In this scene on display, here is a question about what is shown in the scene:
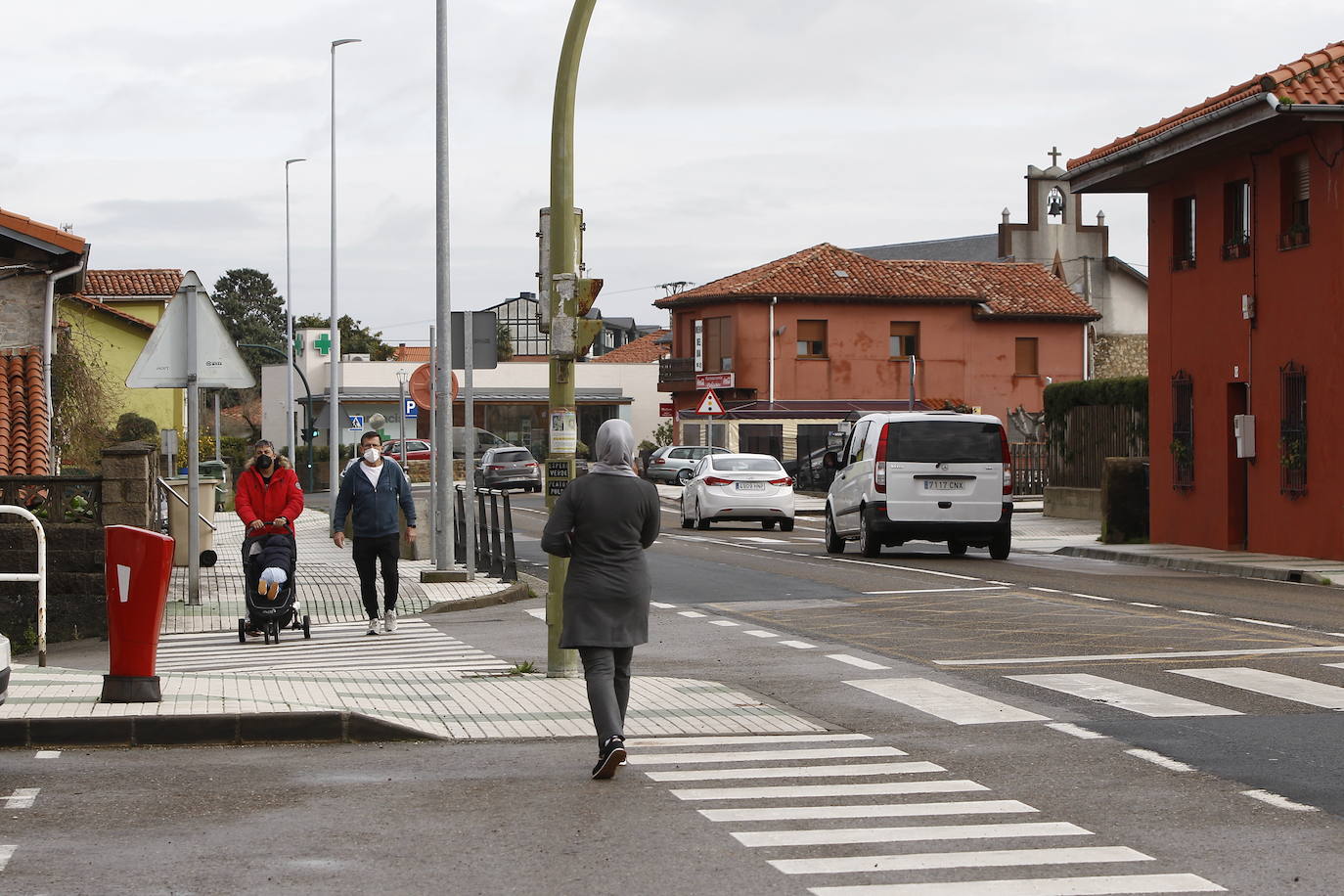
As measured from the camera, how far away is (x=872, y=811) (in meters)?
7.68

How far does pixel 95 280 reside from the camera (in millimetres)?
57781

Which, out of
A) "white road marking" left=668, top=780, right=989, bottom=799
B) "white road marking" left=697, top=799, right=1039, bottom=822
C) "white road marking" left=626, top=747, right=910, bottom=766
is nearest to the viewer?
"white road marking" left=697, top=799, right=1039, bottom=822

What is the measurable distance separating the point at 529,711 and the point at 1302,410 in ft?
56.1

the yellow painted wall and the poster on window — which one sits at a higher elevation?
the yellow painted wall

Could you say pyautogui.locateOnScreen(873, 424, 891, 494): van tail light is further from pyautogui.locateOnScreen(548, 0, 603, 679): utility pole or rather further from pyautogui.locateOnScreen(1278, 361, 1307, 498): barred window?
pyautogui.locateOnScreen(548, 0, 603, 679): utility pole

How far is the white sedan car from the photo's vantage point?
35.0 meters

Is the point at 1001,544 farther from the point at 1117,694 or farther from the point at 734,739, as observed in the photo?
the point at 734,739

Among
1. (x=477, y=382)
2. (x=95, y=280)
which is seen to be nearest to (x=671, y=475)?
(x=95, y=280)

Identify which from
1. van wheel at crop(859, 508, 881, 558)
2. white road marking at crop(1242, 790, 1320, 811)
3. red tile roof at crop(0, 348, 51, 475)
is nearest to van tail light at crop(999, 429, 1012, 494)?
van wheel at crop(859, 508, 881, 558)

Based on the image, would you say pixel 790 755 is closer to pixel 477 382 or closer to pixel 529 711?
pixel 529 711

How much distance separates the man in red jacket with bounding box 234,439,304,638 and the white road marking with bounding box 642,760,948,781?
24.5ft

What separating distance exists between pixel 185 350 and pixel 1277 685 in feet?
32.3

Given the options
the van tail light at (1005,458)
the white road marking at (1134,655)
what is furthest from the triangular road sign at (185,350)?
the van tail light at (1005,458)

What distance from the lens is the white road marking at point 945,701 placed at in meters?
10.4
